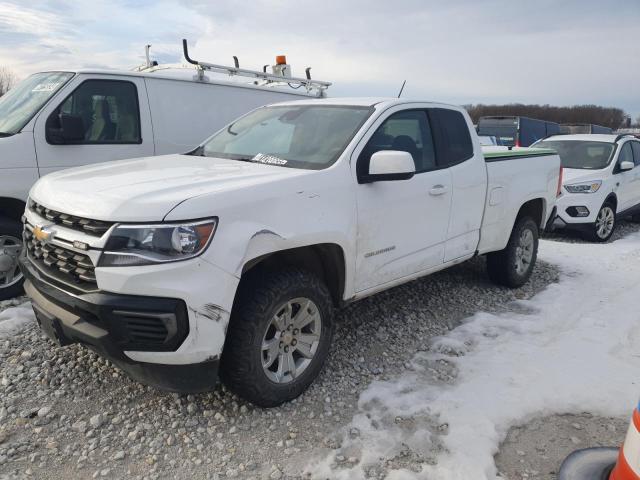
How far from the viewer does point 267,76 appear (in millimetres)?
6863

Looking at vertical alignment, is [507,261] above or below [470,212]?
below

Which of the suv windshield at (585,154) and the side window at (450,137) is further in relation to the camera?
the suv windshield at (585,154)

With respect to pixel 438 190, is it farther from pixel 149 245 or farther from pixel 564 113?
pixel 564 113

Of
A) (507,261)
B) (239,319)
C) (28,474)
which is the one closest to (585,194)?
(507,261)

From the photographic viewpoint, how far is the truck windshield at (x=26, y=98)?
4.50 meters

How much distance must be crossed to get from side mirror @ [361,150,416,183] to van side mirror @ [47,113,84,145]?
2838mm

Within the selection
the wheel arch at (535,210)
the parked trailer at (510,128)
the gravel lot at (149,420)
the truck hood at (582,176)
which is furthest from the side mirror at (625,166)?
the parked trailer at (510,128)

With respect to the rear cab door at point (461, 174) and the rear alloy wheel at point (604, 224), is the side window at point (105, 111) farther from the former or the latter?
the rear alloy wheel at point (604, 224)

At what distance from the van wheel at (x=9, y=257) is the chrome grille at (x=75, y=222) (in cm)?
155

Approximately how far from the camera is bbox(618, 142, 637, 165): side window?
8.71 meters

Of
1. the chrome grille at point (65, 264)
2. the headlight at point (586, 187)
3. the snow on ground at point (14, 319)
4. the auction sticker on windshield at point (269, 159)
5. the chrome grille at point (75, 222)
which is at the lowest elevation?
→ the snow on ground at point (14, 319)

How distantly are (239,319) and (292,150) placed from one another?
1355 millimetres

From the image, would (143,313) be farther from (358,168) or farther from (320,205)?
(358,168)

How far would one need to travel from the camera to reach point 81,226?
103 inches
